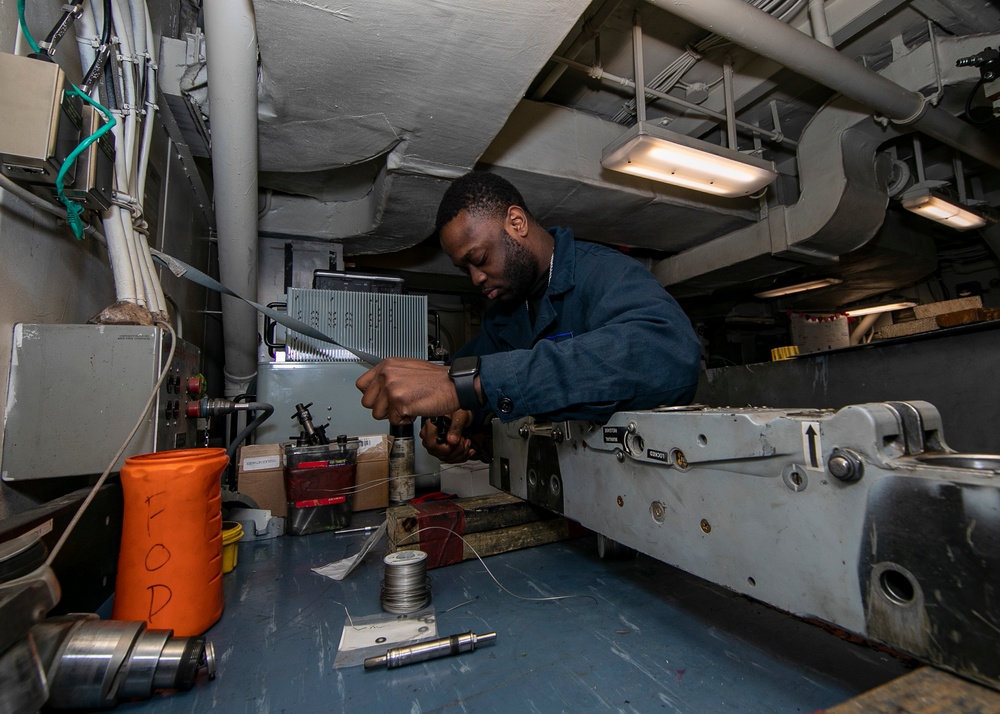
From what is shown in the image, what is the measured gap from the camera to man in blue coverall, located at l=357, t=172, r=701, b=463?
0.81 m

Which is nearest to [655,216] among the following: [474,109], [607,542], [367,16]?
[474,109]

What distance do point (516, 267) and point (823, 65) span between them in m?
1.49

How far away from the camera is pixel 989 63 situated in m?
1.73

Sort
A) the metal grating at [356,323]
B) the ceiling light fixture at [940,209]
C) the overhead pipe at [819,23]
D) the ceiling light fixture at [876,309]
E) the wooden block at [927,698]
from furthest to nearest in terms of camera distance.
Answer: the ceiling light fixture at [876,309]
the ceiling light fixture at [940,209]
the metal grating at [356,323]
the overhead pipe at [819,23]
the wooden block at [927,698]

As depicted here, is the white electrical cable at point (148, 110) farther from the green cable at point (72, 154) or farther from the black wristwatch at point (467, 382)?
the black wristwatch at point (467, 382)

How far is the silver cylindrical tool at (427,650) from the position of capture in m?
0.65

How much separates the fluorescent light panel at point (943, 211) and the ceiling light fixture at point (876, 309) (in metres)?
1.70

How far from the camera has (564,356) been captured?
82 cm

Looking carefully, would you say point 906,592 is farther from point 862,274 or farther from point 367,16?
point 862,274

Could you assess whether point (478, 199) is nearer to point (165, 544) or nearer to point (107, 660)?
point (165, 544)

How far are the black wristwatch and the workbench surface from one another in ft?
1.27

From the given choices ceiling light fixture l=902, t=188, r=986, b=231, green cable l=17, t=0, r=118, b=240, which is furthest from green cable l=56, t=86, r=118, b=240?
ceiling light fixture l=902, t=188, r=986, b=231

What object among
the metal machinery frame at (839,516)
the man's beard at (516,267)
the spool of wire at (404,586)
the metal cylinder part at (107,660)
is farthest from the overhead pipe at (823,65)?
the metal cylinder part at (107,660)

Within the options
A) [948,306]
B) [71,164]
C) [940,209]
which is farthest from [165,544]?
[940,209]
